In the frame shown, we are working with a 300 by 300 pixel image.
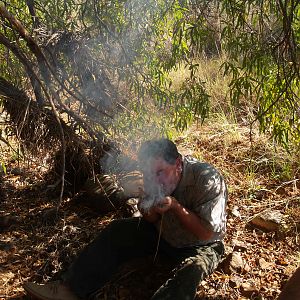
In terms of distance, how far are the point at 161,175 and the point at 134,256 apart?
62 cm

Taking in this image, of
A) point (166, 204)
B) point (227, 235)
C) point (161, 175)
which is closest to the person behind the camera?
point (166, 204)

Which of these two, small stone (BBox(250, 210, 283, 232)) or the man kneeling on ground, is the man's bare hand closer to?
the man kneeling on ground

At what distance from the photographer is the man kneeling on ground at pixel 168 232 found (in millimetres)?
2545

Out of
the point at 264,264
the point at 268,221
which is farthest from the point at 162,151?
the point at 268,221

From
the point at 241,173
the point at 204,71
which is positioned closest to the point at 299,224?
the point at 241,173

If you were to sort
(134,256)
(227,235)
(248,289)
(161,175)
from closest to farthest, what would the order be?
1. (161,175)
2. (248,289)
3. (134,256)
4. (227,235)

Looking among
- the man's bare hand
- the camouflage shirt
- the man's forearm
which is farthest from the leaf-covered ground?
the man's bare hand

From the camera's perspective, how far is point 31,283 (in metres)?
2.79

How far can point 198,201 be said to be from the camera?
263 cm

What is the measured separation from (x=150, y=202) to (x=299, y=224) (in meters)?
1.25

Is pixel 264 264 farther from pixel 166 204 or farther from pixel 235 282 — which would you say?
pixel 166 204

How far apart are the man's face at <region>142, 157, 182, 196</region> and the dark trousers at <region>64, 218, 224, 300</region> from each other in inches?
14.6

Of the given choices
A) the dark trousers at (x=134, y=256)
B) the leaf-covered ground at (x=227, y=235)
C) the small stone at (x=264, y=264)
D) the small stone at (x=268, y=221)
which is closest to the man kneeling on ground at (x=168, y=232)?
the dark trousers at (x=134, y=256)

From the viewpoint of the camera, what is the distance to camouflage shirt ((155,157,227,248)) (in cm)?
259
